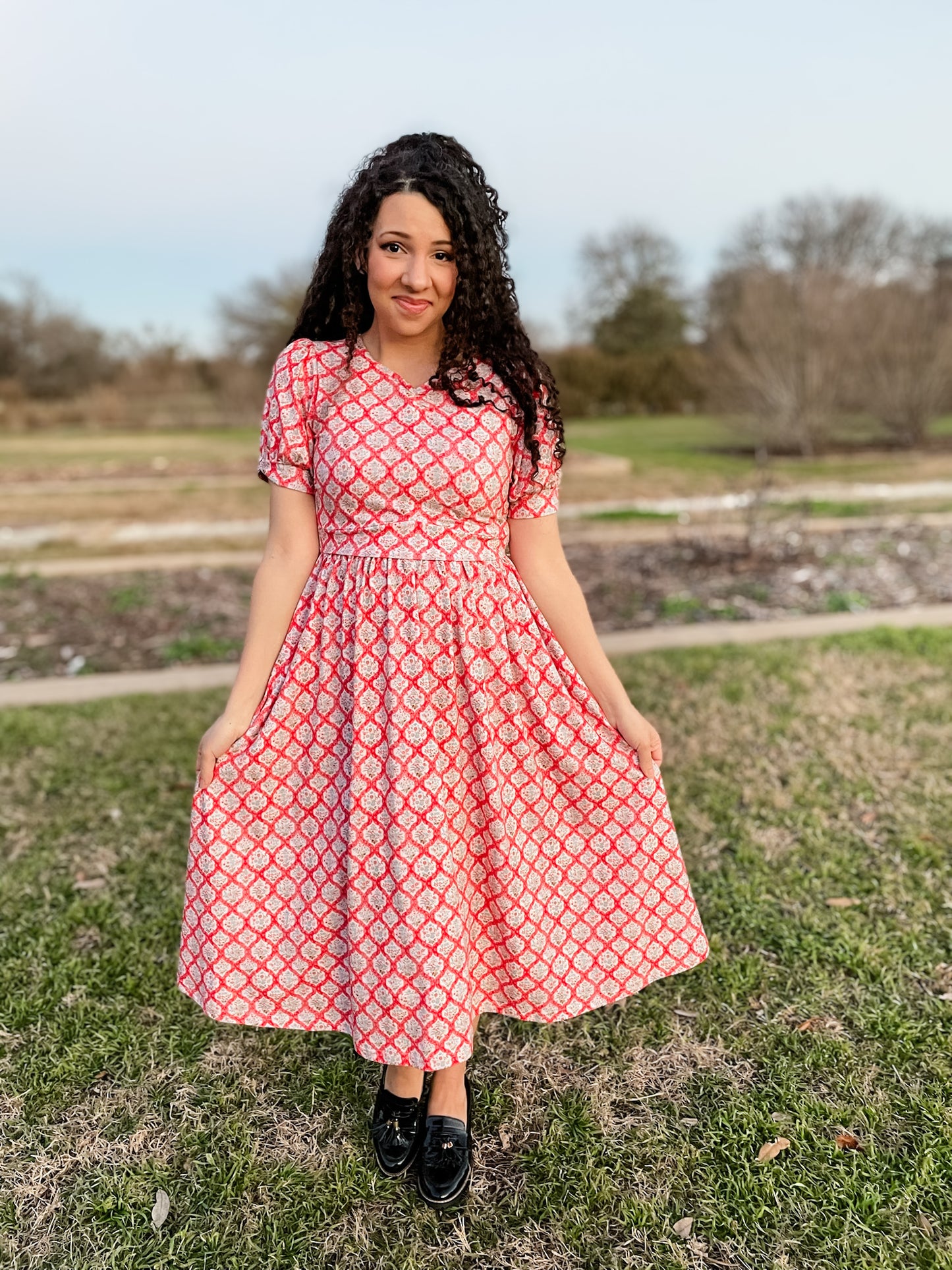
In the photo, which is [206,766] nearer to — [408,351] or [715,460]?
[408,351]

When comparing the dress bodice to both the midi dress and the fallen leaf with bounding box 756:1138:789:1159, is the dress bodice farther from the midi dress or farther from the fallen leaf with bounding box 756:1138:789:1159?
the fallen leaf with bounding box 756:1138:789:1159

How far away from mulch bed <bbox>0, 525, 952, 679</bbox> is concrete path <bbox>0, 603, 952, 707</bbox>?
0.19 metres

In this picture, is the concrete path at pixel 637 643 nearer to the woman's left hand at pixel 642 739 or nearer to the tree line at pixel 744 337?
the woman's left hand at pixel 642 739

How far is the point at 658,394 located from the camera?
2512 centimetres

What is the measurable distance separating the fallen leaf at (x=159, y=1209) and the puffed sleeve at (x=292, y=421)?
135 centimetres

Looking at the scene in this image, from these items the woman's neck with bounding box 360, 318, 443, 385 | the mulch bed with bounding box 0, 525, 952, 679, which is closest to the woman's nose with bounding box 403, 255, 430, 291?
the woman's neck with bounding box 360, 318, 443, 385

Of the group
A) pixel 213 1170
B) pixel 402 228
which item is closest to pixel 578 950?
pixel 213 1170

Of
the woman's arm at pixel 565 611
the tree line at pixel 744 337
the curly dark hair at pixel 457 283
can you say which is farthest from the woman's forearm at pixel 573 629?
the tree line at pixel 744 337

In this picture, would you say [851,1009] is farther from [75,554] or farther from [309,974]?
[75,554]

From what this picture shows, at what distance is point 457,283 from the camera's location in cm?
183

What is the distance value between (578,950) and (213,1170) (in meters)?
0.82

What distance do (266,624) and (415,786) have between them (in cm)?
42

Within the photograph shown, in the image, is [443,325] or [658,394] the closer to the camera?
[443,325]

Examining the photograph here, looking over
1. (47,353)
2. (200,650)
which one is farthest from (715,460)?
(47,353)
